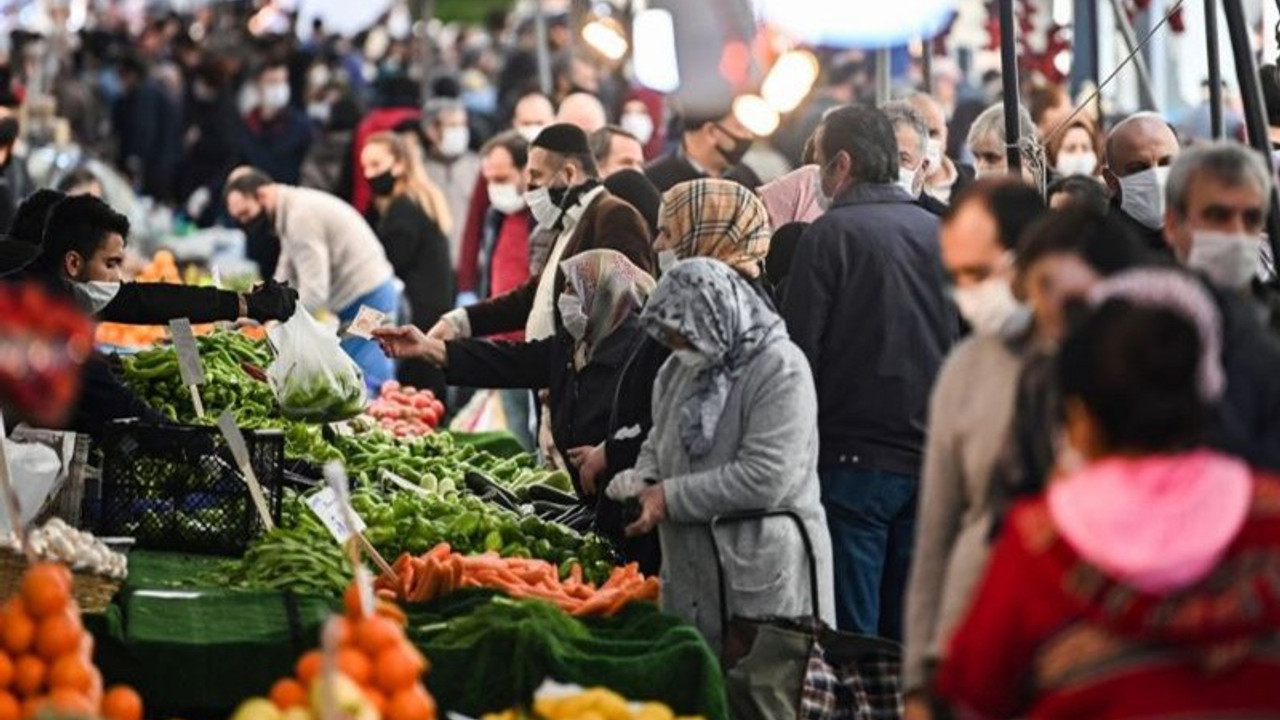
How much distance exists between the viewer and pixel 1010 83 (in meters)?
9.17

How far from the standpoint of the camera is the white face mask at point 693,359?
772cm

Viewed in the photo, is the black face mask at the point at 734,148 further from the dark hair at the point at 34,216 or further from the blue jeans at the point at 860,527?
the blue jeans at the point at 860,527

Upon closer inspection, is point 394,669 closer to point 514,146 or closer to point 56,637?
point 56,637

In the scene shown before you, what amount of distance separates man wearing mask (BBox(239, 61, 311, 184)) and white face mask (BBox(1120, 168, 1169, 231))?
1384 cm

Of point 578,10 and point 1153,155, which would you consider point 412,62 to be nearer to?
point 578,10

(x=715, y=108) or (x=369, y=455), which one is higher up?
(x=715, y=108)

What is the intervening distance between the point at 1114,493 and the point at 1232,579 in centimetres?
25

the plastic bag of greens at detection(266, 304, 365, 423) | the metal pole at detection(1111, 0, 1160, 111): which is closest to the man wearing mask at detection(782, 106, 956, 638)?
the plastic bag of greens at detection(266, 304, 365, 423)

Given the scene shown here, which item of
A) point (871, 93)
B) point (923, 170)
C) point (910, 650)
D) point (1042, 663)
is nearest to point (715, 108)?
point (923, 170)

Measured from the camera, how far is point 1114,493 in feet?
14.8

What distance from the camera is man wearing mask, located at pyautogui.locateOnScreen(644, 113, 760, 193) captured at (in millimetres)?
12625

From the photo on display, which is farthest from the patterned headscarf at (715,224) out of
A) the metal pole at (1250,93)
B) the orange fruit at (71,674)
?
the orange fruit at (71,674)

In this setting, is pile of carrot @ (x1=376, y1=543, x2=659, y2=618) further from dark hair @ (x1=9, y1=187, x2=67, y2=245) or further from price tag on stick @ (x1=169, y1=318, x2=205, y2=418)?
dark hair @ (x1=9, y1=187, x2=67, y2=245)

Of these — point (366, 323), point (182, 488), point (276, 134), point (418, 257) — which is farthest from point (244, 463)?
point (276, 134)
